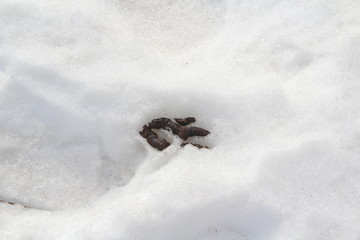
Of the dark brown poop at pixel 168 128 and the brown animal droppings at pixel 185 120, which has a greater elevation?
the brown animal droppings at pixel 185 120

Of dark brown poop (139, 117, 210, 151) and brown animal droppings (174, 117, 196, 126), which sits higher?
brown animal droppings (174, 117, 196, 126)

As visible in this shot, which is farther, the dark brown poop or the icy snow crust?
the dark brown poop

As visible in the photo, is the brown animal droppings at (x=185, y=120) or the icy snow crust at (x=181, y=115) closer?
the icy snow crust at (x=181, y=115)

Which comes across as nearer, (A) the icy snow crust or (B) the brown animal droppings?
(A) the icy snow crust

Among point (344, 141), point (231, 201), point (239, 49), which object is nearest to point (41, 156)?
point (231, 201)
